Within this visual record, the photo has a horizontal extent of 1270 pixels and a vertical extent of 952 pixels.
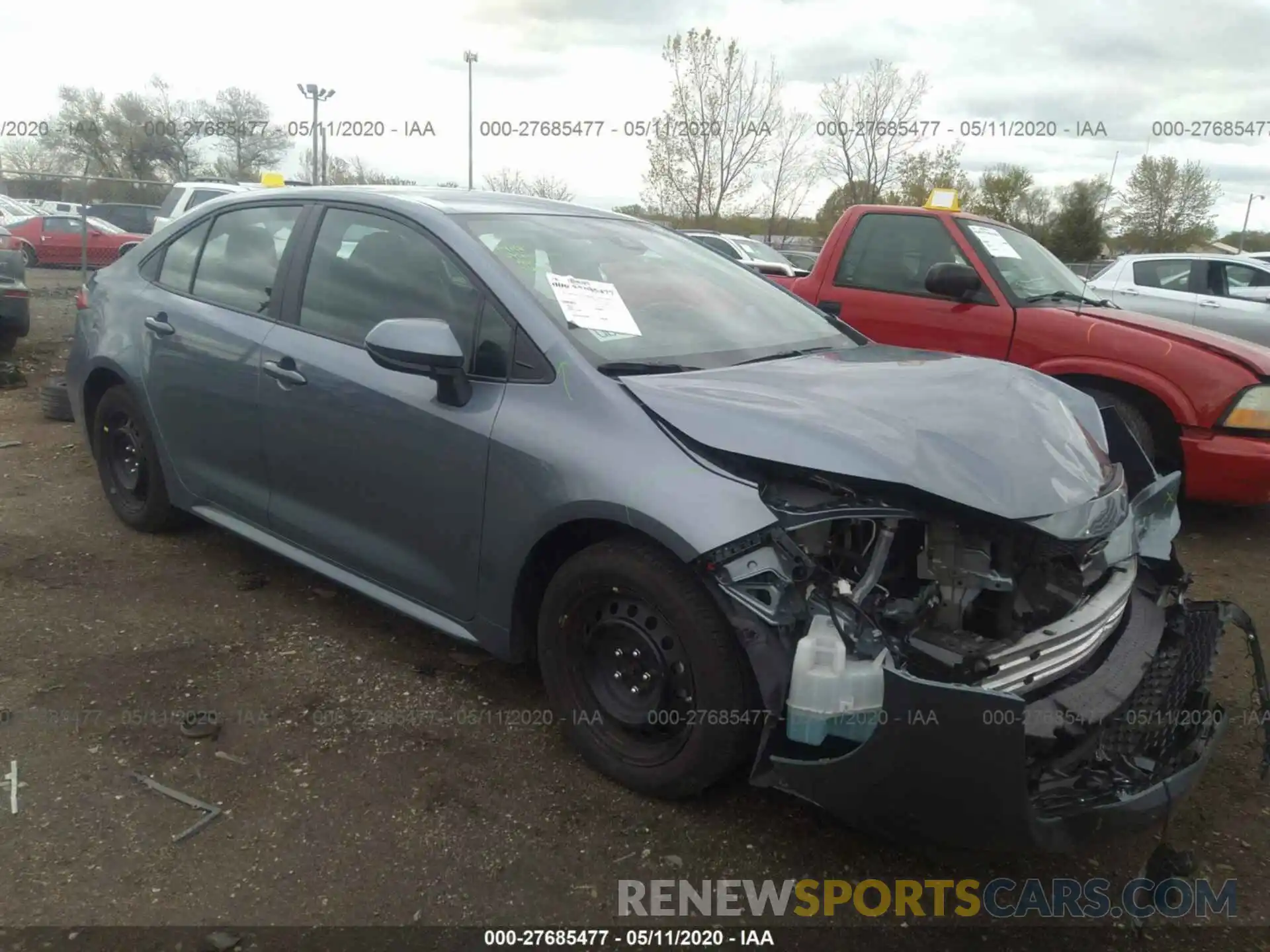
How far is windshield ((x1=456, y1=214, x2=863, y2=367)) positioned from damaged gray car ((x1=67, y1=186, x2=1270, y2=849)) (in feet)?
0.05

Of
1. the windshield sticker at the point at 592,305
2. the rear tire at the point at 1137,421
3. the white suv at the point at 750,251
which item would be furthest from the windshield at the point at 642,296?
the white suv at the point at 750,251

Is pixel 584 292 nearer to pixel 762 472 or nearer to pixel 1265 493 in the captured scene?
pixel 762 472

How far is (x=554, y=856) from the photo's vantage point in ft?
8.11

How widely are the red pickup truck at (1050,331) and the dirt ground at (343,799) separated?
1.54 meters

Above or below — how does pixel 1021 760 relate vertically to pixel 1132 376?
below

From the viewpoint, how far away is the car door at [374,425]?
292cm

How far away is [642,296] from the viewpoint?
3188mm

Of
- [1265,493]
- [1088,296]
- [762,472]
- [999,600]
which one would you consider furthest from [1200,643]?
[1088,296]

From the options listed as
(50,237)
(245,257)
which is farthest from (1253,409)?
(50,237)

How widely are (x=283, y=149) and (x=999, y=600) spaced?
33.3 metres

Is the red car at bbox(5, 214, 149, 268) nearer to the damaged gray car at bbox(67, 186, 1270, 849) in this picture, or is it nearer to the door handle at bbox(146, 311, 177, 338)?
the door handle at bbox(146, 311, 177, 338)

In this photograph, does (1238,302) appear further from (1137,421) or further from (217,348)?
(217,348)

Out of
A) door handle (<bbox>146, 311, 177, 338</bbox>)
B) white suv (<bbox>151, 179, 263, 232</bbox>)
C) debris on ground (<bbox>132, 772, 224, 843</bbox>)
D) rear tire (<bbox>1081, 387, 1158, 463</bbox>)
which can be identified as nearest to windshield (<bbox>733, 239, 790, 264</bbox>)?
white suv (<bbox>151, 179, 263, 232</bbox>)

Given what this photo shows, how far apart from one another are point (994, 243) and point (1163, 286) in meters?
6.15
